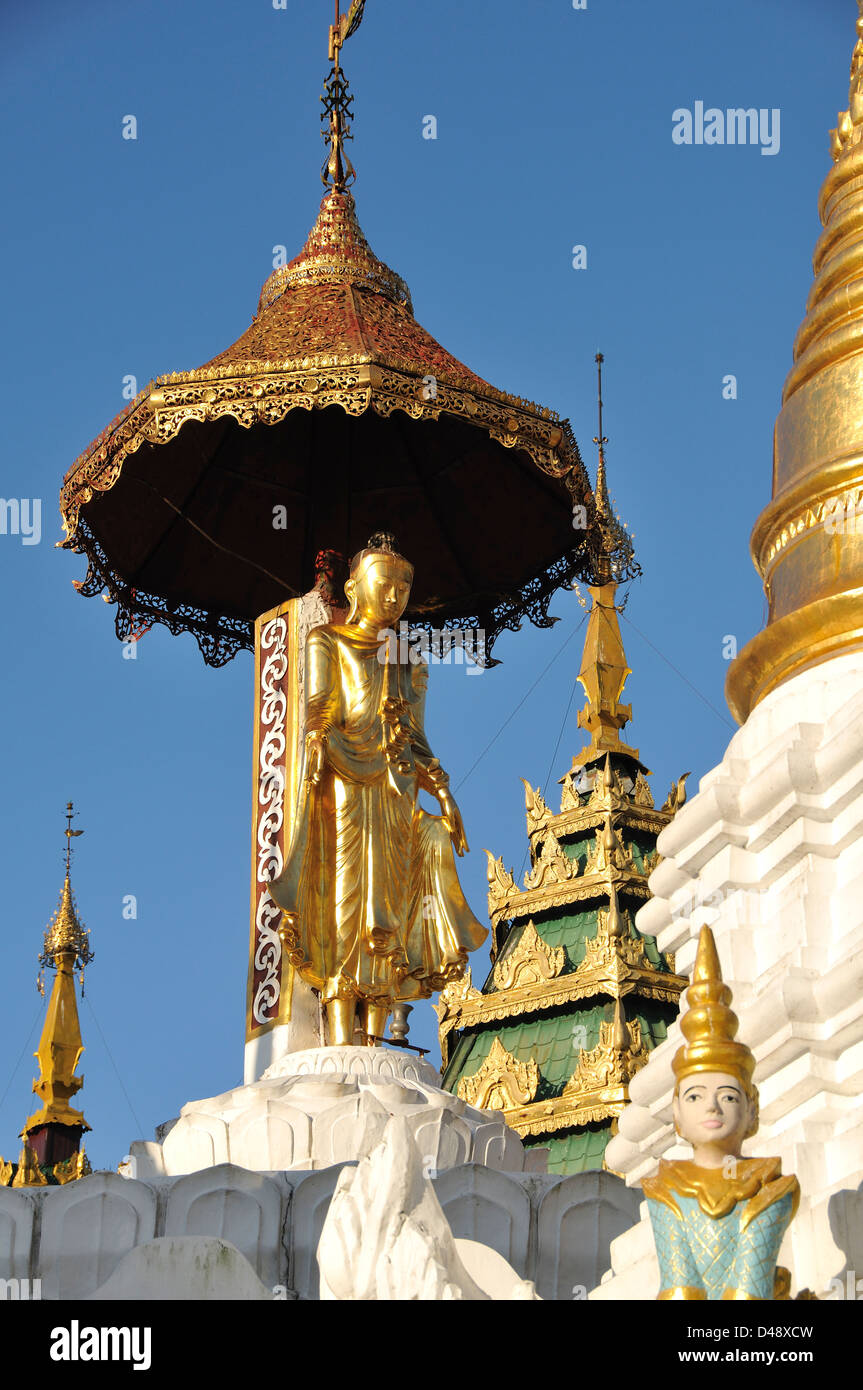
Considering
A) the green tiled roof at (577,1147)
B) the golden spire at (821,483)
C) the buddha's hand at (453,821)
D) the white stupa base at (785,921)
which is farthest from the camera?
the green tiled roof at (577,1147)

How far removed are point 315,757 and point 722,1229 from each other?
584cm

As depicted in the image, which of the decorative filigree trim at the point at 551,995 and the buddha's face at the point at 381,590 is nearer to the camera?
the buddha's face at the point at 381,590

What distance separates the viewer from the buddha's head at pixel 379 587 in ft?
40.0

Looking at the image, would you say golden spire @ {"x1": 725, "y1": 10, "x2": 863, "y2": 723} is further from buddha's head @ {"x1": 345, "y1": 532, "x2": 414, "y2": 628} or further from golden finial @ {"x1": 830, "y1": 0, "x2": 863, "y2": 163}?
buddha's head @ {"x1": 345, "y1": 532, "x2": 414, "y2": 628}

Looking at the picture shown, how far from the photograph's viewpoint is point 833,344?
10500mm

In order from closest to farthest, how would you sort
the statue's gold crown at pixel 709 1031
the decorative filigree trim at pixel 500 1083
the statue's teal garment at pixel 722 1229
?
1. the statue's teal garment at pixel 722 1229
2. the statue's gold crown at pixel 709 1031
3. the decorative filigree trim at pixel 500 1083

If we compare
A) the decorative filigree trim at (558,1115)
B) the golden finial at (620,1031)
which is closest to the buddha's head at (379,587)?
the decorative filigree trim at (558,1115)

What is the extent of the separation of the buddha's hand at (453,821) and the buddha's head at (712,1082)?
5.52 metres

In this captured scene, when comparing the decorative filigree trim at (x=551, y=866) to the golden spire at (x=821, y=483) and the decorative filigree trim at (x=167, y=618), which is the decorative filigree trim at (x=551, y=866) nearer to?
the decorative filigree trim at (x=167, y=618)

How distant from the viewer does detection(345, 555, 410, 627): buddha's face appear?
1220cm

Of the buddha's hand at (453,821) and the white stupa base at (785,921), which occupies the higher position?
the buddha's hand at (453,821)

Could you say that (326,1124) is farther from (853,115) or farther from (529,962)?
(529,962)

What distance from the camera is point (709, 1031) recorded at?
6.55 m
